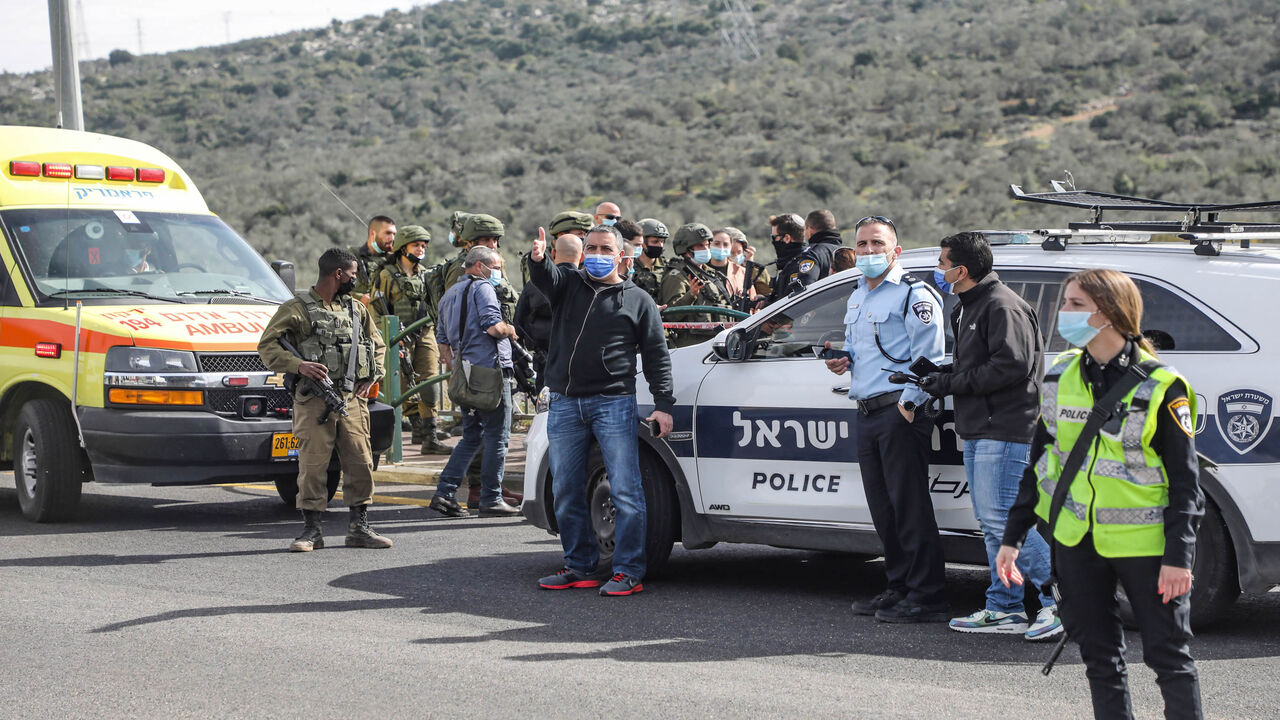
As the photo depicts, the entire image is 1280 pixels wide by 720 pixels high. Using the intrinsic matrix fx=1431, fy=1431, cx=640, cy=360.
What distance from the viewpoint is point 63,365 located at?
972 cm

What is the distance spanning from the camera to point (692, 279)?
11562 mm

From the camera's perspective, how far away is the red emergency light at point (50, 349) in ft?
31.9

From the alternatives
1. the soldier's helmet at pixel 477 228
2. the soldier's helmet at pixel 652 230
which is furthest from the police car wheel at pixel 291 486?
the soldier's helmet at pixel 652 230

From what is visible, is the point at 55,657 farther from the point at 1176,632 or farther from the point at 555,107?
the point at 555,107

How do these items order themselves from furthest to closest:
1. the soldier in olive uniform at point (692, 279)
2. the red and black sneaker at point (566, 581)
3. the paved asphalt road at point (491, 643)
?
the soldier in olive uniform at point (692, 279), the red and black sneaker at point (566, 581), the paved asphalt road at point (491, 643)

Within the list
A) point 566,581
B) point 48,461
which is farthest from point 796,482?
point 48,461

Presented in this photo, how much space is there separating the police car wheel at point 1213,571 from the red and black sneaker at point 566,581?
283 centimetres

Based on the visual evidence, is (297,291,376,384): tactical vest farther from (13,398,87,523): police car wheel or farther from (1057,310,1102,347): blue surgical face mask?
(1057,310,1102,347): blue surgical face mask

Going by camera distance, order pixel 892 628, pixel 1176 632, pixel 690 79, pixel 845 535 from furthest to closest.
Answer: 1. pixel 690 79
2. pixel 845 535
3. pixel 892 628
4. pixel 1176 632

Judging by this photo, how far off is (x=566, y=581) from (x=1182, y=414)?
4.23 metres

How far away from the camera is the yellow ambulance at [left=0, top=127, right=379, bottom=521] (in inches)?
373

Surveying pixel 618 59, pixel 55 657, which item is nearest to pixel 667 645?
pixel 55 657

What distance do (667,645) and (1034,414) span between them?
1920 mm

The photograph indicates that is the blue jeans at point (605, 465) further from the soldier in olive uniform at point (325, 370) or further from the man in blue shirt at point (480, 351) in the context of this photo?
the man in blue shirt at point (480, 351)
